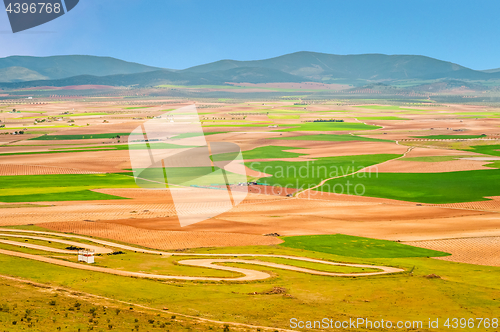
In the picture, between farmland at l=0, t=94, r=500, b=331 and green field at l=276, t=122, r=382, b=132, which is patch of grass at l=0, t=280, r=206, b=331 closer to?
farmland at l=0, t=94, r=500, b=331

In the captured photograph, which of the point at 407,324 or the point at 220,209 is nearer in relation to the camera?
the point at 407,324

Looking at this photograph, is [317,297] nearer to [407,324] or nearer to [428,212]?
[407,324]

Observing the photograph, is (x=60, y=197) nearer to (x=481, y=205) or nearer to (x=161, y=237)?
(x=161, y=237)

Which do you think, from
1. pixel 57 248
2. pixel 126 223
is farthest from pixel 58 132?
pixel 57 248

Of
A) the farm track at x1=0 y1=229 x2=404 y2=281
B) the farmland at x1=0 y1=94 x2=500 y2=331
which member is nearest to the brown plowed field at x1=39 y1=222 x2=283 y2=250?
the farmland at x1=0 y1=94 x2=500 y2=331

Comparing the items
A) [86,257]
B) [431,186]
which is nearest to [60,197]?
[86,257]

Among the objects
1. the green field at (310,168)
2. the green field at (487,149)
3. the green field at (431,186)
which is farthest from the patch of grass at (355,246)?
the green field at (487,149)
